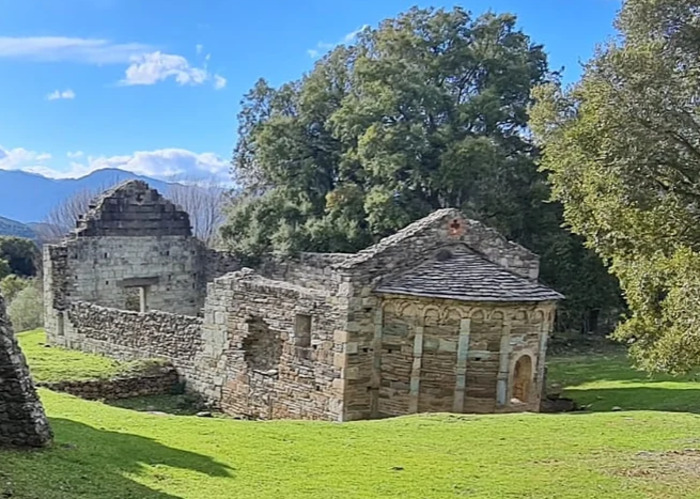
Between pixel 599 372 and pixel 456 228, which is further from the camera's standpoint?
pixel 599 372

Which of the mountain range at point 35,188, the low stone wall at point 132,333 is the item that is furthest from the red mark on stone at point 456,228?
the mountain range at point 35,188

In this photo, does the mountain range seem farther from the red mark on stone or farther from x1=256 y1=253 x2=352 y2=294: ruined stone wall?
the red mark on stone

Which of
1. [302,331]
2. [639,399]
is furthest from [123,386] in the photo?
[639,399]

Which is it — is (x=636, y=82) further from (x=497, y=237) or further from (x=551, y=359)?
(x=551, y=359)

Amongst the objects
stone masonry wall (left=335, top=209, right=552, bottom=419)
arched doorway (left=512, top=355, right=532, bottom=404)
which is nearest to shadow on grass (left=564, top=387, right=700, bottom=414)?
arched doorway (left=512, top=355, right=532, bottom=404)

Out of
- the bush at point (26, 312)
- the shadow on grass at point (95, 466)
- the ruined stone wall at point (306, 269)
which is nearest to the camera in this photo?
the shadow on grass at point (95, 466)

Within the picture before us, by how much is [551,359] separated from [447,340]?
1086cm

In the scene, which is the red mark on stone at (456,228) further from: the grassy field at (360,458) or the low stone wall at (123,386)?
the low stone wall at (123,386)

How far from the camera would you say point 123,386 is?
16266 mm

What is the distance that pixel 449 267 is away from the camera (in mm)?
14453

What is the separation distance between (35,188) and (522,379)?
92.0 m

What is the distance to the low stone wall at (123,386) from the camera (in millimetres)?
14773

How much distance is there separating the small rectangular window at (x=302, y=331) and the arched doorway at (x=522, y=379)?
415 centimetres

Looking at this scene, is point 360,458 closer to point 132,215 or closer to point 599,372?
point 599,372
